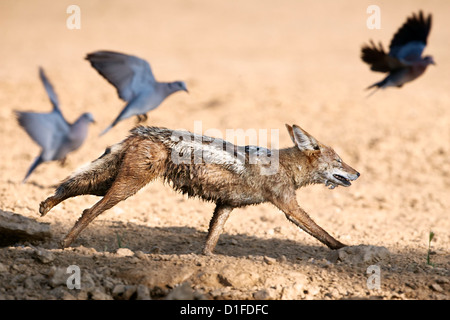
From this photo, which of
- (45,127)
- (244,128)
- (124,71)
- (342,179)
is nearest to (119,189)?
(342,179)

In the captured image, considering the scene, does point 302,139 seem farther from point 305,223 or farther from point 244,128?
point 244,128

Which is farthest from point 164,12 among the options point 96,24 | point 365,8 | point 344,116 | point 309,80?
point 344,116

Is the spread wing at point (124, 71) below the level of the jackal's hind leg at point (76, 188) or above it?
above

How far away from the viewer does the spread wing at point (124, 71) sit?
7746mm

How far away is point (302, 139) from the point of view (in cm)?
634

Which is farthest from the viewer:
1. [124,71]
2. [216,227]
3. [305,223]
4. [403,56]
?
[403,56]

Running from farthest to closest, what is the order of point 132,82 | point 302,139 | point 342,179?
1. point 132,82
2. point 342,179
3. point 302,139

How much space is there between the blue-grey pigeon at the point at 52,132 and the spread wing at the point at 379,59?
416 centimetres

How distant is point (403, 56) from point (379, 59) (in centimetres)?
51

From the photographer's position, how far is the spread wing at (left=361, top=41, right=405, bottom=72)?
8.52 metres

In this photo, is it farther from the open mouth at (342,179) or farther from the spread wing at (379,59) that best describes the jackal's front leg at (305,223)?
the spread wing at (379,59)

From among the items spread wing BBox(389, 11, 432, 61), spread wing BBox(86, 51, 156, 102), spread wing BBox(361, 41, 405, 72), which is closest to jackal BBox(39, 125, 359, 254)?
spread wing BBox(86, 51, 156, 102)

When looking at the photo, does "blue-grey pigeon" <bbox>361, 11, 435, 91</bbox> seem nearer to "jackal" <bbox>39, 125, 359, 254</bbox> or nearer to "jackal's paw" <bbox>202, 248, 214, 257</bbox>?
"jackal" <bbox>39, 125, 359, 254</bbox>

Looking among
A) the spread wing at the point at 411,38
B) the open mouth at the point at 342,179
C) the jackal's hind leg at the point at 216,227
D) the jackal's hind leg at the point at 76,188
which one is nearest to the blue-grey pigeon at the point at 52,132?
the jackal's hind leg at the point at 76,188
